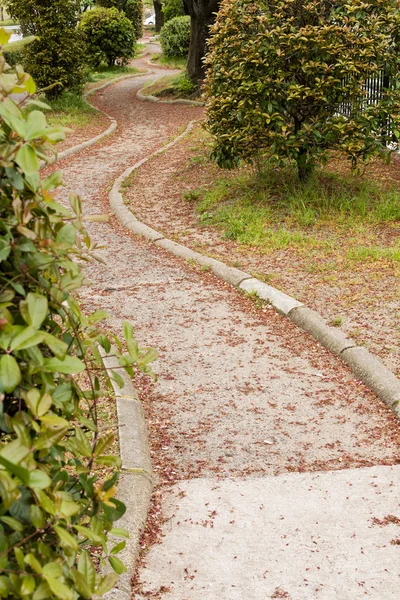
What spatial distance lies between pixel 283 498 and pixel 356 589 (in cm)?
69

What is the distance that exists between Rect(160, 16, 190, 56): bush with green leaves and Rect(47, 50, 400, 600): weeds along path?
21.3 metres

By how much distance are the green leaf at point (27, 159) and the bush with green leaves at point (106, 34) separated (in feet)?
84.4

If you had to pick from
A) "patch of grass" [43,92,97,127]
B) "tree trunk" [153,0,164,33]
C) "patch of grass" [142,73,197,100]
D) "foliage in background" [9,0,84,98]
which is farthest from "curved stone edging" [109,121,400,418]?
"tree trunk" [153,0,164,33]

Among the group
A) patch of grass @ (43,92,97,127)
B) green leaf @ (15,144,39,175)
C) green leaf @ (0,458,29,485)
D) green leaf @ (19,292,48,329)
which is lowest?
patch of grass @ (43,92,97,127)

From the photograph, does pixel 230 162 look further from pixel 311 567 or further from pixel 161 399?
pixel 311 567

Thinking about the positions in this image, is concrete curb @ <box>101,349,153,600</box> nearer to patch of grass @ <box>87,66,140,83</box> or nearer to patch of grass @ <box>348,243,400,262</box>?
patch of grass @ <box>348,243,400,262</box>

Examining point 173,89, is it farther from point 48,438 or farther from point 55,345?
point 48,438

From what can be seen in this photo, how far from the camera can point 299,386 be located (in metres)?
4.84

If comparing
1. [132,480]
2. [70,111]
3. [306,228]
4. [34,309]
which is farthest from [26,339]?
[70,111]

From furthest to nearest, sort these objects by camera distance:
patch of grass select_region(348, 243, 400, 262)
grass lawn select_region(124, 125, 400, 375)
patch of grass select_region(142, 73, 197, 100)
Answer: patch of grass select_region(142, 73, 197, 100), patch of grass select_region(348, 243, 400, 262), grass lawn select_region(124, 125, 400, 375)

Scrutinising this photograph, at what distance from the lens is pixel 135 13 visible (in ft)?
113

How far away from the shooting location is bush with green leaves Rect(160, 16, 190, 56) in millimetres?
26625

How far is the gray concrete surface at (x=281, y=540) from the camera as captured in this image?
2.97m

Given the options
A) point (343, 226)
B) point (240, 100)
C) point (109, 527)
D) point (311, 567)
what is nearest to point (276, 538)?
point (311, 567)
